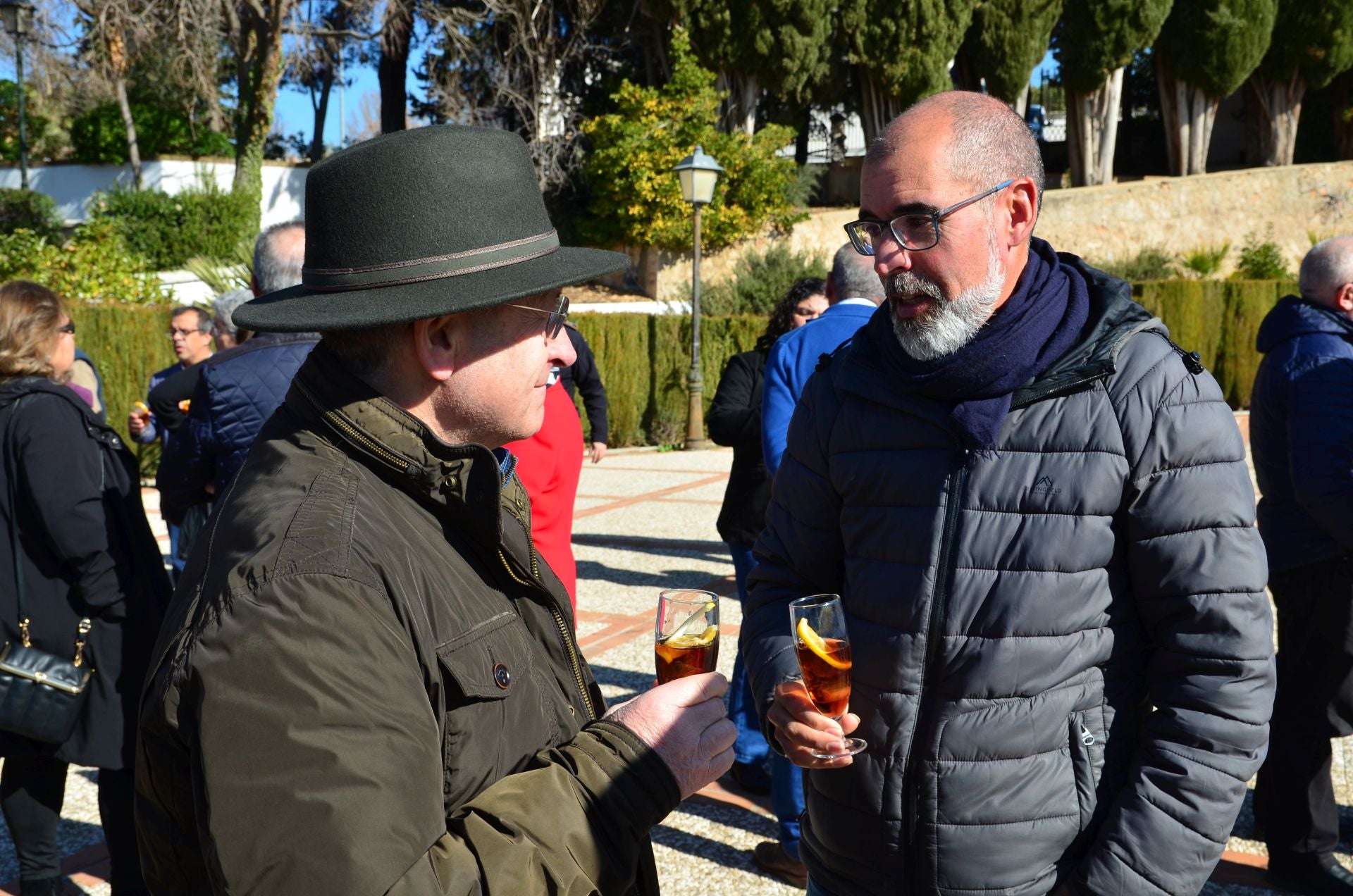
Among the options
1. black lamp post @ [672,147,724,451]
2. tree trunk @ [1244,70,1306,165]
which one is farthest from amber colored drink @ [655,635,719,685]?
tree trunk @ [1244,70,1306,165]

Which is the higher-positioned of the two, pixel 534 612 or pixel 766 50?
pixel 766 50

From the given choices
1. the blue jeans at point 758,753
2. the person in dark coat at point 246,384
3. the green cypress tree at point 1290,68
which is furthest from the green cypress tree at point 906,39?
the person in dark coat at point 246,384

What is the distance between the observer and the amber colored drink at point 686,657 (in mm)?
2010

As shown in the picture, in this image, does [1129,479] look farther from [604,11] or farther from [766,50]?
[604,11]

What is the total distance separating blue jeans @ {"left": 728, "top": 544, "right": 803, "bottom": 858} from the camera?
13.1 ft

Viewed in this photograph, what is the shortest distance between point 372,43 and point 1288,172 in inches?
1068

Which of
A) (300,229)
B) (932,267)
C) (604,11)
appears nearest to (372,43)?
(604,11)

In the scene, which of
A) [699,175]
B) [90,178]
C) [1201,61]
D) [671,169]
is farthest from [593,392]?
[1201,61]

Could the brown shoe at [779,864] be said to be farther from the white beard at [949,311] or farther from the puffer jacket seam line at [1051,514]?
the white beard at [949,311]

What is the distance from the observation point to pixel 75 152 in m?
28.8

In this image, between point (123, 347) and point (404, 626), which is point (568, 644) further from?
point (123, 347)

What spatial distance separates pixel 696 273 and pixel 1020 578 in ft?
50.4

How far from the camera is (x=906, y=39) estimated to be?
27.9 metres

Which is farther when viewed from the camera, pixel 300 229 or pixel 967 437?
pixel 300 229
